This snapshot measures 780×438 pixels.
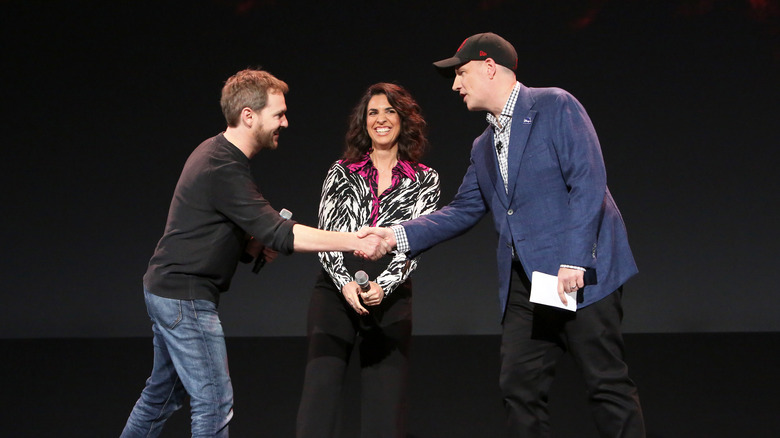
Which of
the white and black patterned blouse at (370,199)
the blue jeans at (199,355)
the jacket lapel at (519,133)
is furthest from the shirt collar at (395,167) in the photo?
the blue jeans at (199,355)

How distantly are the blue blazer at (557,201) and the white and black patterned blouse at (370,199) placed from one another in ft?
1.23

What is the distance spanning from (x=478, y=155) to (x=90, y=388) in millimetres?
2778

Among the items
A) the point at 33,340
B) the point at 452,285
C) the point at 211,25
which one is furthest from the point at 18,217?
the point at 452,285

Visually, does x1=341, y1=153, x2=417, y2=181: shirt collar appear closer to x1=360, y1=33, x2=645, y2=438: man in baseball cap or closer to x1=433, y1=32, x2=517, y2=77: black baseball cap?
x1=360, y1=33, x2=645, y2=438: man in baseball cap

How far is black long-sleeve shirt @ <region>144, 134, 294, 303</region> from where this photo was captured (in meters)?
2.02

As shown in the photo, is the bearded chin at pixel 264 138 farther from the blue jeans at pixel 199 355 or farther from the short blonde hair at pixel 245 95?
the blue jeans at pixel 199 355

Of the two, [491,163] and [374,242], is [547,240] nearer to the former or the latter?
[491,163]

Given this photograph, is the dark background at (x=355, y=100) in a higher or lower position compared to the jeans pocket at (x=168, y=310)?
higher

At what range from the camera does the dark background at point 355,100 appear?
552cm

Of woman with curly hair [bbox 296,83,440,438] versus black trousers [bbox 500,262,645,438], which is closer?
black trousers [bbox 500,262,645,438]

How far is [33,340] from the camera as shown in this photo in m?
5.60

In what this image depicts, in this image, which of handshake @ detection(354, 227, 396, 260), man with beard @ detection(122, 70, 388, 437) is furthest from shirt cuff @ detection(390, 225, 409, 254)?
man with beard @ detection(122, 70, 388, 437)

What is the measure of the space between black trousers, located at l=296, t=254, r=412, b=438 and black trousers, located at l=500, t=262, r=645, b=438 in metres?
0.40

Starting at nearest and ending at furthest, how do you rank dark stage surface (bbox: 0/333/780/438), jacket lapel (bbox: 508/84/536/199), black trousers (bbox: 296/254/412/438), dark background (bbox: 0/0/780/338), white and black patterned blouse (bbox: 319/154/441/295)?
jacket lapel (bbox: 508/84/536/199), black trousers (bbox: 296/254/412/438), white and black patterned blouse (bbox: 319/154/441/295), dark stage surface (bbox: 0/333/780/438), dark background (bbox: 0/0/780/338)
